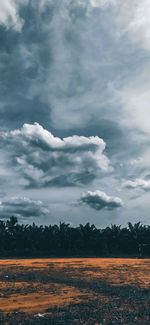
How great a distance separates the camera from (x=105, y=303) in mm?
14586

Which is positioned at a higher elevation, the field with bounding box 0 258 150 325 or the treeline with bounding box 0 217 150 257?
the treeline with bounding box 0 217 150 257

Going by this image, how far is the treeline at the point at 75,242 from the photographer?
50.3m

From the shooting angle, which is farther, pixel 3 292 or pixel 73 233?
pixel 73 233

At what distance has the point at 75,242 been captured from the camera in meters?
51.8

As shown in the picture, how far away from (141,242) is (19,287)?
38.2 metres

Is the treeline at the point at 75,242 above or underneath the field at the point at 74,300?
above

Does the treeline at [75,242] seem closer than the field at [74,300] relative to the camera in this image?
No

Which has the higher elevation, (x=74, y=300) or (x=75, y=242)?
(x=75, y=242)

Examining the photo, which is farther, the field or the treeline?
the treeline

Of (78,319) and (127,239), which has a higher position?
(127,239)

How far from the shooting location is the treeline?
50312 millimetres

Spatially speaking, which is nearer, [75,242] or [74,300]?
[74,300]

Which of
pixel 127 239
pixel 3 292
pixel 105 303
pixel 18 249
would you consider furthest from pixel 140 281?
pixel 18 249

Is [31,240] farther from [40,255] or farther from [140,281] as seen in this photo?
[140,281]
